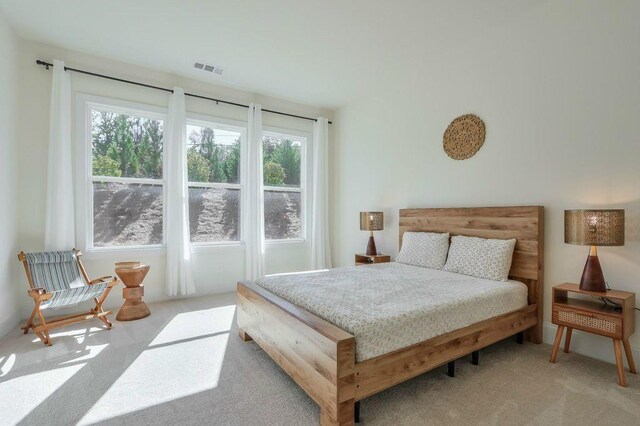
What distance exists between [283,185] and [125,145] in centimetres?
218

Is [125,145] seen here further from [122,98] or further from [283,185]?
[283,185]

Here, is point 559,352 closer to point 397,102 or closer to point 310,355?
point 310,355


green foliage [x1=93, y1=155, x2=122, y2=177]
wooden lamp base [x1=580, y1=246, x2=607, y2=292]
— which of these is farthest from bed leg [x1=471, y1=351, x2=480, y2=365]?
green foliage [x1=93, y1=155, x2=122, y2=177]

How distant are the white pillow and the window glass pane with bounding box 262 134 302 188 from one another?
222cm

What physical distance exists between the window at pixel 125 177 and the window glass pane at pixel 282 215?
1499 mm

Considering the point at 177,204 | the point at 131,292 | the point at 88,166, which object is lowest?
the point at 131,292

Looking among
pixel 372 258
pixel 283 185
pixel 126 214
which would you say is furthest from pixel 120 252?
pixel 372 258

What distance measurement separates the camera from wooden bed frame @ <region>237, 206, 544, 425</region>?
156 centimetres

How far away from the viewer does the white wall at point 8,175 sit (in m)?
2.81

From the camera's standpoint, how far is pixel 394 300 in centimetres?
209

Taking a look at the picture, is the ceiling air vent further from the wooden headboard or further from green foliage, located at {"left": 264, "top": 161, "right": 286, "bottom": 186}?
the wooden headboard

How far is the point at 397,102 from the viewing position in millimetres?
4160

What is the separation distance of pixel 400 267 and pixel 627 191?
6.22 feet

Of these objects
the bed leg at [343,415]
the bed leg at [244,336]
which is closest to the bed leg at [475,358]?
the bed leg at [343,415]
